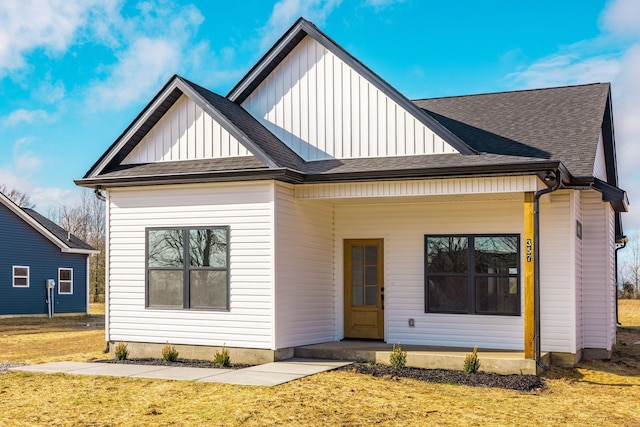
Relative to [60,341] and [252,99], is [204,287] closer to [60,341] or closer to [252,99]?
[252,99]

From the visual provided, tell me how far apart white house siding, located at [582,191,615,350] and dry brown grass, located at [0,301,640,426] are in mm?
2661

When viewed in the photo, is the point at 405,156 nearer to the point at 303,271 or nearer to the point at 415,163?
the point at 415,163

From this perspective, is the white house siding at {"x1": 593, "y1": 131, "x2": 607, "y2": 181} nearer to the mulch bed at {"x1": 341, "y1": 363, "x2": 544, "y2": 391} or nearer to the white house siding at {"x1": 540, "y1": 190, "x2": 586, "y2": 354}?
the white house siding at {"x1": 540, "y1": 190, "x2": 586, "y2": 354}

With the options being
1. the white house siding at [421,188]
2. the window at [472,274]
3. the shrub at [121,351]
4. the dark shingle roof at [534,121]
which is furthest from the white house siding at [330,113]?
the shrub at [121,351]

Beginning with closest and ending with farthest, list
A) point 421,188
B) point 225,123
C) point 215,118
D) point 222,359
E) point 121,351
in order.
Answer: point 421,188 < point 222,359 < point 225,123 < point 215,118 < point 121,351

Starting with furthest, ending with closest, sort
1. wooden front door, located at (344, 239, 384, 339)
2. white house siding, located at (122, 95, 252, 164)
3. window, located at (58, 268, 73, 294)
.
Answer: window, located at (58, 268, 73, 294) → wooden front door, located at (344, 239, 384, 339) → white house siding, located at (122, 95, 252, 164)

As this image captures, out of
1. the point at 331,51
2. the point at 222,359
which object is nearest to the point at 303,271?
the point at 222,359

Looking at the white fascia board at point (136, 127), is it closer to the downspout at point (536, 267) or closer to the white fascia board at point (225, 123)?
the white fascia board at point (225, 123)

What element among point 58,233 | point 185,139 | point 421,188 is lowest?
point 58,233

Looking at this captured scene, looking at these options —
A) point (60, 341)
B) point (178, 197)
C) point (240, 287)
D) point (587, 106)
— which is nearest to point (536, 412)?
point (240, 287)

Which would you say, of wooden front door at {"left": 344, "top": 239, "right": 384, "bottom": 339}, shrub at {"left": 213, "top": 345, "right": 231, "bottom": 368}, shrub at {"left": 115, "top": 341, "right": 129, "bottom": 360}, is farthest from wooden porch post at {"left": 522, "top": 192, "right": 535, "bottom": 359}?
shrub at {"left": 115, "top": 341, "right": 129, "bottom": 360}

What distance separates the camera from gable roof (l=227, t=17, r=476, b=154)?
13797mm

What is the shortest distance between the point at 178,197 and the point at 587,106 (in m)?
8.95

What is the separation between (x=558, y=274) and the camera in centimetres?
1377
